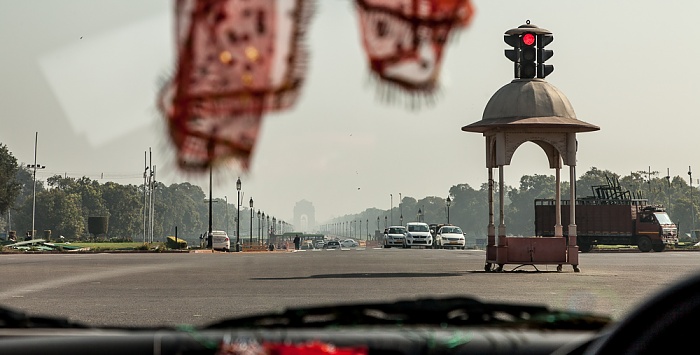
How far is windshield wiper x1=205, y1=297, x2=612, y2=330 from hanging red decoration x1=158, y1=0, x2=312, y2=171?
519mm

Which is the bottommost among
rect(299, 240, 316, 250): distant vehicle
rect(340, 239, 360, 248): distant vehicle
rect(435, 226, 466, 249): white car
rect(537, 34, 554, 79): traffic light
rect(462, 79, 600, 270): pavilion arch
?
rect(299, 240, 316, 250): distant vehicle

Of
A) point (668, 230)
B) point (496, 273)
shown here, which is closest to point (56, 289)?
point (496, 273)

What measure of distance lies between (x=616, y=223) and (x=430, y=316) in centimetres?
5636

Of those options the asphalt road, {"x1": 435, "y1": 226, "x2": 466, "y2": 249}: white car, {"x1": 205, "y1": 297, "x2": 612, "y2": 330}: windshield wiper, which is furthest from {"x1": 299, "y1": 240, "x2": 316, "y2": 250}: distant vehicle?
{"x1": 205, "y1": 297, "x2": 612, "y2": 330}: windshield wiper

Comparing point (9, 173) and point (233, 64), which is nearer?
point (233, 64)

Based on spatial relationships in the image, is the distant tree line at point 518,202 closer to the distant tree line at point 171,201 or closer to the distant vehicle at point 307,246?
the distant tree line at point 171,201

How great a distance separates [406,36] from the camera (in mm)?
1251

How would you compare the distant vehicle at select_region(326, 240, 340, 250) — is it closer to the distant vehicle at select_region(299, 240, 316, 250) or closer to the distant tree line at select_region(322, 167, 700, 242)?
the distant tree line at select_region(322, 167, 700, 242)

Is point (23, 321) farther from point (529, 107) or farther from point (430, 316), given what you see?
point (529, 107)

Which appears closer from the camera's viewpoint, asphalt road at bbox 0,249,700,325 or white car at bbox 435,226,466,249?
asphalt road at bbox 0,249,700,325

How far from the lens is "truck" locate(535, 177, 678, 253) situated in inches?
2184

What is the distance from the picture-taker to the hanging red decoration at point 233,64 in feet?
3.76

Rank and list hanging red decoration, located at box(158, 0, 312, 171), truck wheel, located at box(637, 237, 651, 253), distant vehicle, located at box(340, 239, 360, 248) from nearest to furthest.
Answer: hanging red decoration, located at box(158, 0, 312, 171) < truck wheel, located at box(637, 237, 651, 253) < distant vehicle, located at box(340, 239, 360, 248)

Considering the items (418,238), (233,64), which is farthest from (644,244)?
(233,64)
